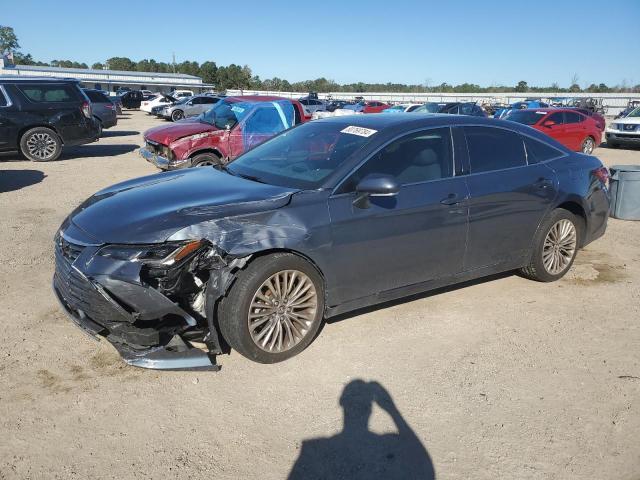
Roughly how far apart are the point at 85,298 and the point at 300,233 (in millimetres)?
1480

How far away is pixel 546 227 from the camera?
16.9ft

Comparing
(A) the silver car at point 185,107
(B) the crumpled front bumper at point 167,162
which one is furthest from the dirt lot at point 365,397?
(A) the silver car at point 185,107

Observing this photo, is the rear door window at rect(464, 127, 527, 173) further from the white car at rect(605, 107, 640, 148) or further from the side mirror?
the white car at rect(605, 107, 640, 148)

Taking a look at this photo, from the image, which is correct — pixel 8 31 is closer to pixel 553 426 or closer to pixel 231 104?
pixel 231 104

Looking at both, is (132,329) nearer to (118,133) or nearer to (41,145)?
(41,145)

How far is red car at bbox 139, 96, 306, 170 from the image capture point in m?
9.63

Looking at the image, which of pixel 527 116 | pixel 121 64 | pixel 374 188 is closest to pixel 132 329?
pixel 374 188

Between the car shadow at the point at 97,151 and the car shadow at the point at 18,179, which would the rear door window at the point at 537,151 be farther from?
the car shadow at the point at 97,151

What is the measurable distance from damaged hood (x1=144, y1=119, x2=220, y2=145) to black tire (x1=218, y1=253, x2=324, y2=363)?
6707 mm

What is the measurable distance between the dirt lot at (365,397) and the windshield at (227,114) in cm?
582

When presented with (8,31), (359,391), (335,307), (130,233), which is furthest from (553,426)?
(8,31)

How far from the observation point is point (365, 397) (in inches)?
134

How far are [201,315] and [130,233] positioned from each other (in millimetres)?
732

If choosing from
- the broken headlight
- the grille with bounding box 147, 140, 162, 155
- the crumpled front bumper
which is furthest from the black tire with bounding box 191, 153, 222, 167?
the broken headlight
